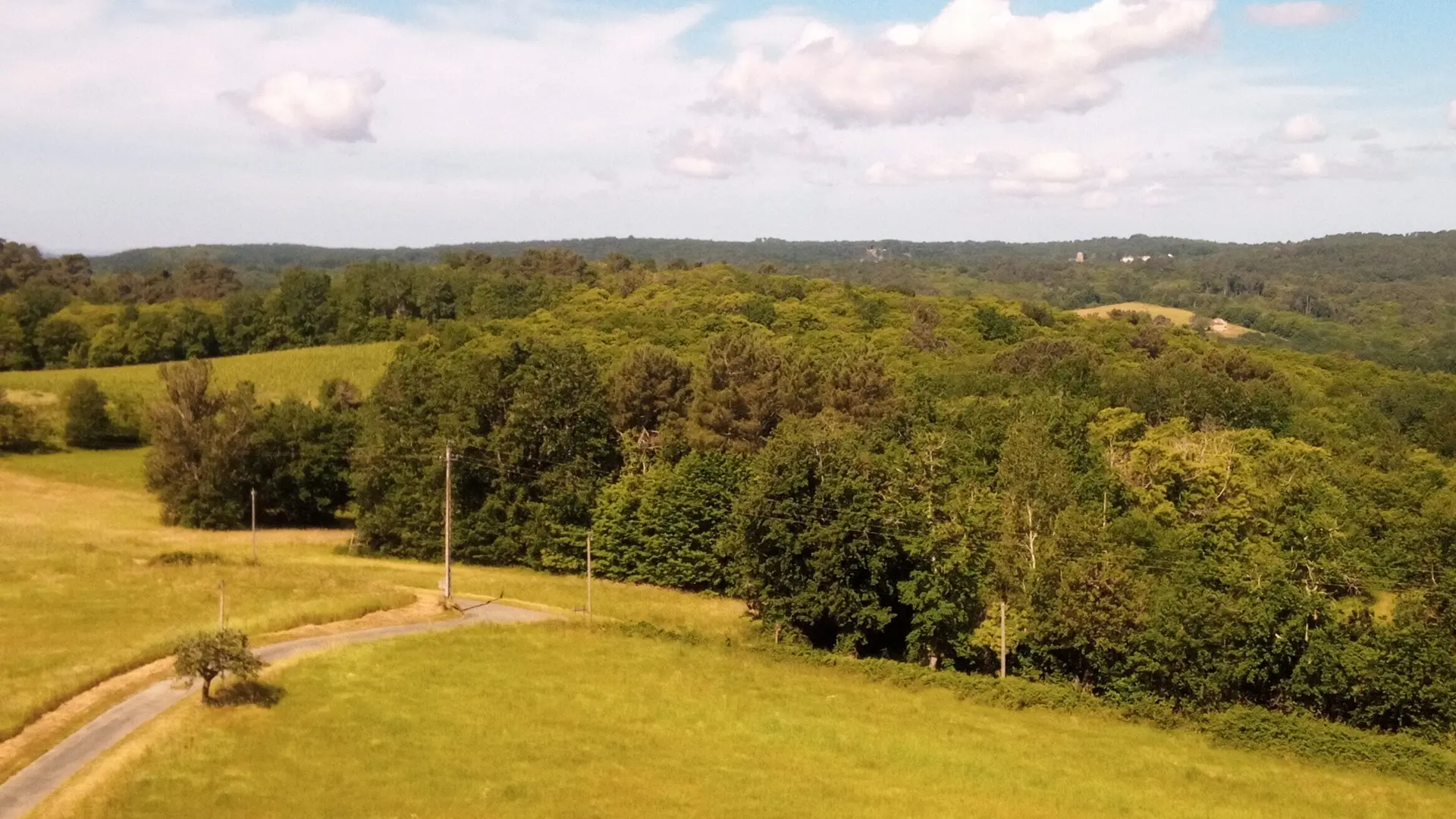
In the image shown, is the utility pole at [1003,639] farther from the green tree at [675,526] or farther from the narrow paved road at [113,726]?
the narrow paved road at [113,726]

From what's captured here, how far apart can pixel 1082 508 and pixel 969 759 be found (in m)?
19.8

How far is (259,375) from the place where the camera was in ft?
361

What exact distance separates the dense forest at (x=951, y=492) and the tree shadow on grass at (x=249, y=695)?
18.4 metres

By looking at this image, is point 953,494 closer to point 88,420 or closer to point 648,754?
point 648,754

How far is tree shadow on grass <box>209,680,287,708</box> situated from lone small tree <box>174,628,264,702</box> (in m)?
0.39

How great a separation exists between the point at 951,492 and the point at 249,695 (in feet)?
99.1

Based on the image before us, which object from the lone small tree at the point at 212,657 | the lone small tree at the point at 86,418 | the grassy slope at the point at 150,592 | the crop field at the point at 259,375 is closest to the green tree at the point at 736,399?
the grassy slope at the point at 150,592

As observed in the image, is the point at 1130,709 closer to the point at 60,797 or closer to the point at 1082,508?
the point at 1082,508

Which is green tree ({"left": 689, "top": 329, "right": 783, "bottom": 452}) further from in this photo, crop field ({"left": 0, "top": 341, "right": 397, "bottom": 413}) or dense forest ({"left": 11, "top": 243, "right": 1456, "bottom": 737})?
crop field ({"left": 0, "top": 341, "right": 397, "bottom": 413})

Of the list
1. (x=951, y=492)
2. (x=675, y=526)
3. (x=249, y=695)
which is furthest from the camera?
(x=675, y=526)

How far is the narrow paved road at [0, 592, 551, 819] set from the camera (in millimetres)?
25781

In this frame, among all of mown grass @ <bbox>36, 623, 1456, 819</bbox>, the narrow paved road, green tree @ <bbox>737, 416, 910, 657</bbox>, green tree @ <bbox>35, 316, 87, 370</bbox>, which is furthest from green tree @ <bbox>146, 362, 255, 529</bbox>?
green tree @ <bbox>35, 316, 87, 370</bbox>

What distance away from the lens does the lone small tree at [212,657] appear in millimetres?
30953

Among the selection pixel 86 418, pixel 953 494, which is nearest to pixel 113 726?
pixel 953 494
